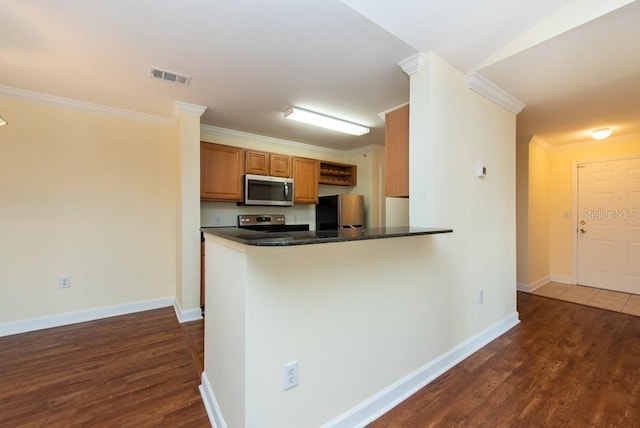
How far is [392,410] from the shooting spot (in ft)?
5.45

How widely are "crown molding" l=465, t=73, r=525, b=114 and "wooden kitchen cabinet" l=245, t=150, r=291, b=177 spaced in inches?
106

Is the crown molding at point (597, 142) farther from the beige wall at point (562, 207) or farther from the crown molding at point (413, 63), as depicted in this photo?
the crown molding at point (413, 63)

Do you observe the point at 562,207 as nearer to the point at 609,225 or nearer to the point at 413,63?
the point at 609,225

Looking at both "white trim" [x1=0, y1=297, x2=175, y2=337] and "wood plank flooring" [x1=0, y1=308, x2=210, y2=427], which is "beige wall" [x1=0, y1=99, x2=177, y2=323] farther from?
"wood plank flooring" [x1=0, y1=308, x2=210, y2=427]

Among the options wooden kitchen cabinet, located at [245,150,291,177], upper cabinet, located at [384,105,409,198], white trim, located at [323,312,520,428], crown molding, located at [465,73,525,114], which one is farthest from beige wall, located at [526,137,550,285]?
wooden kitchen cabinet, located at [245,150,291,177]

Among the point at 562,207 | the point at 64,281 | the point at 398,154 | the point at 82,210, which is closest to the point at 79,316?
the point at 64,281

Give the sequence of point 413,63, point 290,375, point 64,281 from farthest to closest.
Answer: point 64,281, point 413,63, point 290,375

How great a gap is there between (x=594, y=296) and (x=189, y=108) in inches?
232

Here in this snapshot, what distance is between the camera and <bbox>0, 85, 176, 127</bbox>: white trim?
2697mm

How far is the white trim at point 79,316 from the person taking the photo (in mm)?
2718

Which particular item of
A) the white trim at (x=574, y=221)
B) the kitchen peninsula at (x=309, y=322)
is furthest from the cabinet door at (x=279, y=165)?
the white trim at (x=574, y=221)

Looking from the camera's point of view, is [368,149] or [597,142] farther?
[368,149]

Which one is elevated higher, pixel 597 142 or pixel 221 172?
pixel 597 142

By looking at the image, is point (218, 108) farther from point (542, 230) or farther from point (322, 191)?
point (542, 230)
